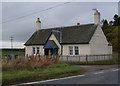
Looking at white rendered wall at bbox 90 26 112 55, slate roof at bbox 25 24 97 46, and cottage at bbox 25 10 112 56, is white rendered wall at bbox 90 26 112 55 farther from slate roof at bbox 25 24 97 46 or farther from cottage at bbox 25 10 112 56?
slate roof at bbox 25 24 97 46

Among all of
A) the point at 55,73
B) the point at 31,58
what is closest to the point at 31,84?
the point at 55,73

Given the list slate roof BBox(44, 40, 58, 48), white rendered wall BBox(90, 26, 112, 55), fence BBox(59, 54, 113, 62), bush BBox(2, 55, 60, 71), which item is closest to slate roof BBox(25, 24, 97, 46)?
white rendered wall BBox(90, 26, 112, 55)

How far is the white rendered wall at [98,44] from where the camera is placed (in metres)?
25.0

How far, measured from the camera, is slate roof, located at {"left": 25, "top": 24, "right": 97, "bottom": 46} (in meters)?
25.5

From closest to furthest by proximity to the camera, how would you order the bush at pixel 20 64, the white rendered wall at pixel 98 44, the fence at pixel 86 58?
the bush at pixel 20 64
the fence at pixel 86 58
the white rendered wall at pixel 98 44

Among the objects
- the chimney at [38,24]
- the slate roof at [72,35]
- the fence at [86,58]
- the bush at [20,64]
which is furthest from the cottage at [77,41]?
the bush at [20,64]

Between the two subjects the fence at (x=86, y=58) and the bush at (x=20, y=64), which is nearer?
the bush at (x=20, y=64)

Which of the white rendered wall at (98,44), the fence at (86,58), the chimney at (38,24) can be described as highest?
the chimney at (38,24)

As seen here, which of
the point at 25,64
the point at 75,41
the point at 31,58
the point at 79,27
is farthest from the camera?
the point at 79,27

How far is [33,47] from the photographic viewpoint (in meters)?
31.9

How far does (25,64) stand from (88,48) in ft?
43.2

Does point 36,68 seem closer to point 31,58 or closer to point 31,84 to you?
point 31,58

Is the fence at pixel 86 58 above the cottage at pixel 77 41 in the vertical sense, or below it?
below

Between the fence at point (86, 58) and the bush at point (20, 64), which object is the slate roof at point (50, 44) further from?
the bush at point (20, 64)
